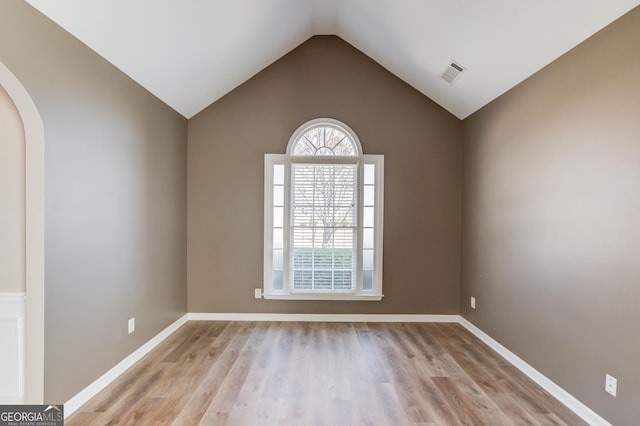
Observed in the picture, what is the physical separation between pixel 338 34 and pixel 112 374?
419 centimetres

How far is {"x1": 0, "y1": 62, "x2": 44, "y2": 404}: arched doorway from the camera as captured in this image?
1952 millimetres

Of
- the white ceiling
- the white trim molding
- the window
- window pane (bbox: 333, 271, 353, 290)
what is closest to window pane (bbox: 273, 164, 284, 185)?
the window

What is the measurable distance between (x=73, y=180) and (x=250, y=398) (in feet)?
6.36

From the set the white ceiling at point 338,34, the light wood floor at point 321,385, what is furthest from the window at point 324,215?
the white ceiling at point 338,34

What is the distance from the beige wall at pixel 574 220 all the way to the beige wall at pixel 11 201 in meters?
3.57

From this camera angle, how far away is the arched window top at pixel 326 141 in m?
4.11

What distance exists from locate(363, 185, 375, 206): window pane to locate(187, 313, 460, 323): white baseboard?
142 centimetres

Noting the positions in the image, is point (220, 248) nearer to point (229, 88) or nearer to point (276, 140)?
point (276, 140)

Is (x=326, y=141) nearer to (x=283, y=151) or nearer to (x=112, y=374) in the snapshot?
(x=283, y=151)

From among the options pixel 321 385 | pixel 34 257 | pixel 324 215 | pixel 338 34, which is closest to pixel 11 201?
pixel 34 257

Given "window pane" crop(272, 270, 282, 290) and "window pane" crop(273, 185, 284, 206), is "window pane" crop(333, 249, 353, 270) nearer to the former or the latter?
"window pane" crop(272, 270, 282, 290)

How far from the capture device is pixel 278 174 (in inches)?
163

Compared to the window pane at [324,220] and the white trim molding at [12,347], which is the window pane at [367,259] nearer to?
the window pane at [324,220]

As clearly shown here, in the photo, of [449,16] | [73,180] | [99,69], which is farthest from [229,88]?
[449,16]
